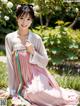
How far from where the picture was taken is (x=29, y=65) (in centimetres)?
561

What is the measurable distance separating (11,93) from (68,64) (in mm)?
3110

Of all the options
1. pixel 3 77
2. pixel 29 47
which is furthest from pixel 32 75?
pixel 3 77

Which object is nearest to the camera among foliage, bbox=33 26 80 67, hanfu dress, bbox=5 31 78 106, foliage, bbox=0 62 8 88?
hanfu dress, bbox=5 31 78 106

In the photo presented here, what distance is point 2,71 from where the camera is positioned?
24.7 ft

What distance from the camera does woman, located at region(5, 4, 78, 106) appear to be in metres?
5.50

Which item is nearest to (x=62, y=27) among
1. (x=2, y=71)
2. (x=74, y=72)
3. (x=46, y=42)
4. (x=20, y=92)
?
(x=46, y=42)

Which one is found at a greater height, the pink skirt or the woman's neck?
the woman's neck

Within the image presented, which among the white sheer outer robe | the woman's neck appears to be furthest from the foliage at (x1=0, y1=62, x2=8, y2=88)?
the woman's neck

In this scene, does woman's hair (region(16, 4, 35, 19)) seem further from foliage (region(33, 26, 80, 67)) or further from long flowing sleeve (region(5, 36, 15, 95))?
Result: foliage (region(33, 26, 80, 67))

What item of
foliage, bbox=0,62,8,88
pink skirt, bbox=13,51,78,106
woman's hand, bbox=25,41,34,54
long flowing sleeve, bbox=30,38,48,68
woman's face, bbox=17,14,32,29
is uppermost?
woman's face, bbox=17,14,32,29

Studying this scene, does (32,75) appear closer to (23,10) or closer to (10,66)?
(10,66)

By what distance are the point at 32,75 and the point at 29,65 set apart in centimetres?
15

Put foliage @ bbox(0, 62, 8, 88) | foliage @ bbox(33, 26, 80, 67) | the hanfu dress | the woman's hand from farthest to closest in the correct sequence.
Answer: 1. foliage @ bbox(33, 26, 80, 67)
2. foliage @ bbox(0, 62, 8, 88)
3. the hanfu dress
4. the woman's hand

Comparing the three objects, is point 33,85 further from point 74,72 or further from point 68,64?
point 68,64
